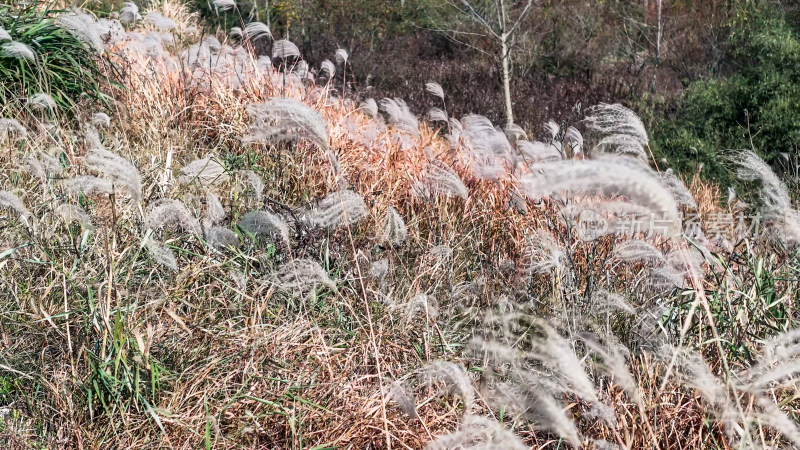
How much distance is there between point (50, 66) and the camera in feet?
16.5

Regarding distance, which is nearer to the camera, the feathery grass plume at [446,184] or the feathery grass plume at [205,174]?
the feathery grass plume at [446,184]

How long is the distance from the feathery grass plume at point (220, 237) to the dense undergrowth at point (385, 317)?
0.13ft

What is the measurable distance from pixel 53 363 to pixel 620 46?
12.7 meters

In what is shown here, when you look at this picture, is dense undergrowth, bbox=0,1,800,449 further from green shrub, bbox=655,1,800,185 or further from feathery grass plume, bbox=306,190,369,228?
green shrub, bbox=655,1,800,185

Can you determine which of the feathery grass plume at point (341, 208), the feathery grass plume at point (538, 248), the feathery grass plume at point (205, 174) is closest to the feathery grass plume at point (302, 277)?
the feathery grass plume at point (341, 208)

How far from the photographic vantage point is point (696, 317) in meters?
2.73

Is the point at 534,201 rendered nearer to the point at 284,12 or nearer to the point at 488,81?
the point at 488,81

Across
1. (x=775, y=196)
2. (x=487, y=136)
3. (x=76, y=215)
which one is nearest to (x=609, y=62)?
(x=487, y=136)

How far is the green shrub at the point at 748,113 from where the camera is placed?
770cm

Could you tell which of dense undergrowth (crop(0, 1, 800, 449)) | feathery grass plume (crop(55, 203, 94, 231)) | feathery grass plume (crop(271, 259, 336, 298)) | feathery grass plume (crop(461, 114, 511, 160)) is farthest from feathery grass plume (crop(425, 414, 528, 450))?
feathery grass plume (crop(461, 114, 511, 160))

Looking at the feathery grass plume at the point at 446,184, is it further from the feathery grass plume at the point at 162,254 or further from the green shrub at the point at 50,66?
the green shrub at the point at 50,66

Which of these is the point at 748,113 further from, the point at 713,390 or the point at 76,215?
the point at 76,215

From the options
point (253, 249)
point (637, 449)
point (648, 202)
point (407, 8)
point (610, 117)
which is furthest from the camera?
point (407, 8)

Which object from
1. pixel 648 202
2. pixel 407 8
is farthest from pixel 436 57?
pixel 648 202
